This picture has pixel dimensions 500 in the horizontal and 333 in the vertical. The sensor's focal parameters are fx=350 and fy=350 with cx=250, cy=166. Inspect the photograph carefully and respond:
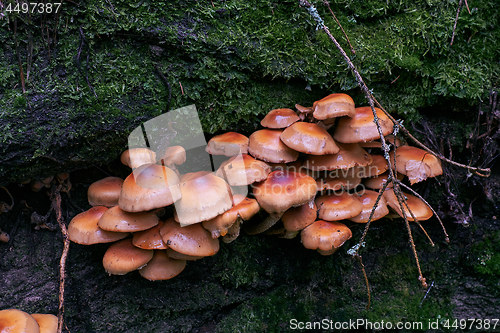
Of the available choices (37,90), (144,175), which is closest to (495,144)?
(144,175)

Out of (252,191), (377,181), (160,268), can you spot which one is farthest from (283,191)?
(160,268)

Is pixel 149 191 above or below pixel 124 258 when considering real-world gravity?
above

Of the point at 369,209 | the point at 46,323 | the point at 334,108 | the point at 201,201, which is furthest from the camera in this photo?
the point at 369,209

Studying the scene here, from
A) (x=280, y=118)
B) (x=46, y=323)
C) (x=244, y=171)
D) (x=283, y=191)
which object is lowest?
(x=46, y=323)

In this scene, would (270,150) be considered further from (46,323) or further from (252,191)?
(46,323)

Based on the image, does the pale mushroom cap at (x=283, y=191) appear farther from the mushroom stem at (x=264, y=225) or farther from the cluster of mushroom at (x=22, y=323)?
the cluster of mushroom at (x=22, y=323)

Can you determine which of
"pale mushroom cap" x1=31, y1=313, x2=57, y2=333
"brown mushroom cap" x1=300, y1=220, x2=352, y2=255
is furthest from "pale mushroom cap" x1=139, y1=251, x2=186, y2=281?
"brown mushroom cap" x1=300, y1=220, x2=352, y2=255

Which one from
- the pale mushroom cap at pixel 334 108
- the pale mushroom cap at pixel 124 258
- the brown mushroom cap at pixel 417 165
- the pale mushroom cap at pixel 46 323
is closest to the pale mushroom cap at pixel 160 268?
the pale mushroom cap at pixel 124 258
